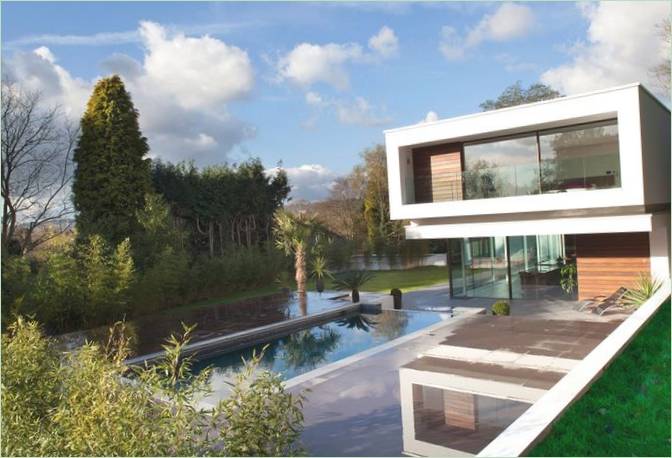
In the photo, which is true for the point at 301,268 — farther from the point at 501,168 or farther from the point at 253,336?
the point at 501,168

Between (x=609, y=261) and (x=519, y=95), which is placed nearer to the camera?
(x=609, y=261)

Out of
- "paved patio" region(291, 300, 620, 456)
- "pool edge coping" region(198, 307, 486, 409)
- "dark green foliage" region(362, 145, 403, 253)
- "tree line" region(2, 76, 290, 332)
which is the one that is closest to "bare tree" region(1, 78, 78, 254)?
"tree line" region(2, 76, 290, 332)

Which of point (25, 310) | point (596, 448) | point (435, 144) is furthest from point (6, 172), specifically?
Result: point (596, 448)

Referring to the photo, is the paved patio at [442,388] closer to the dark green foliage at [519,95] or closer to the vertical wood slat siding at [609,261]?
the vertical wood slat siding at [609,261]

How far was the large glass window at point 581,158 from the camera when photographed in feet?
45.4

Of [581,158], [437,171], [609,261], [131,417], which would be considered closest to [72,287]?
[437,171]

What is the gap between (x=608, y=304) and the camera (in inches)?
540

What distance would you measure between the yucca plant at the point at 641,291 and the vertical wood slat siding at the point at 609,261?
0.59 m

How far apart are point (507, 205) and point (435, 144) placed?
3.68 m

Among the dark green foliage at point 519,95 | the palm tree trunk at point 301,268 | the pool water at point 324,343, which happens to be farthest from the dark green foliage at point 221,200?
the dark green foliage at point 519,95

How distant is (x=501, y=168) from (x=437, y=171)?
8.78 feet

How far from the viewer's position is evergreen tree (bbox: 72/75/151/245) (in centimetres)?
1847

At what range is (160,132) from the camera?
22406 mm

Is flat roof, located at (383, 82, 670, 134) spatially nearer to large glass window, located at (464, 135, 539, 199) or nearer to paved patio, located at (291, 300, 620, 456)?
large glass window, located at (464, 135, 539, 199)
